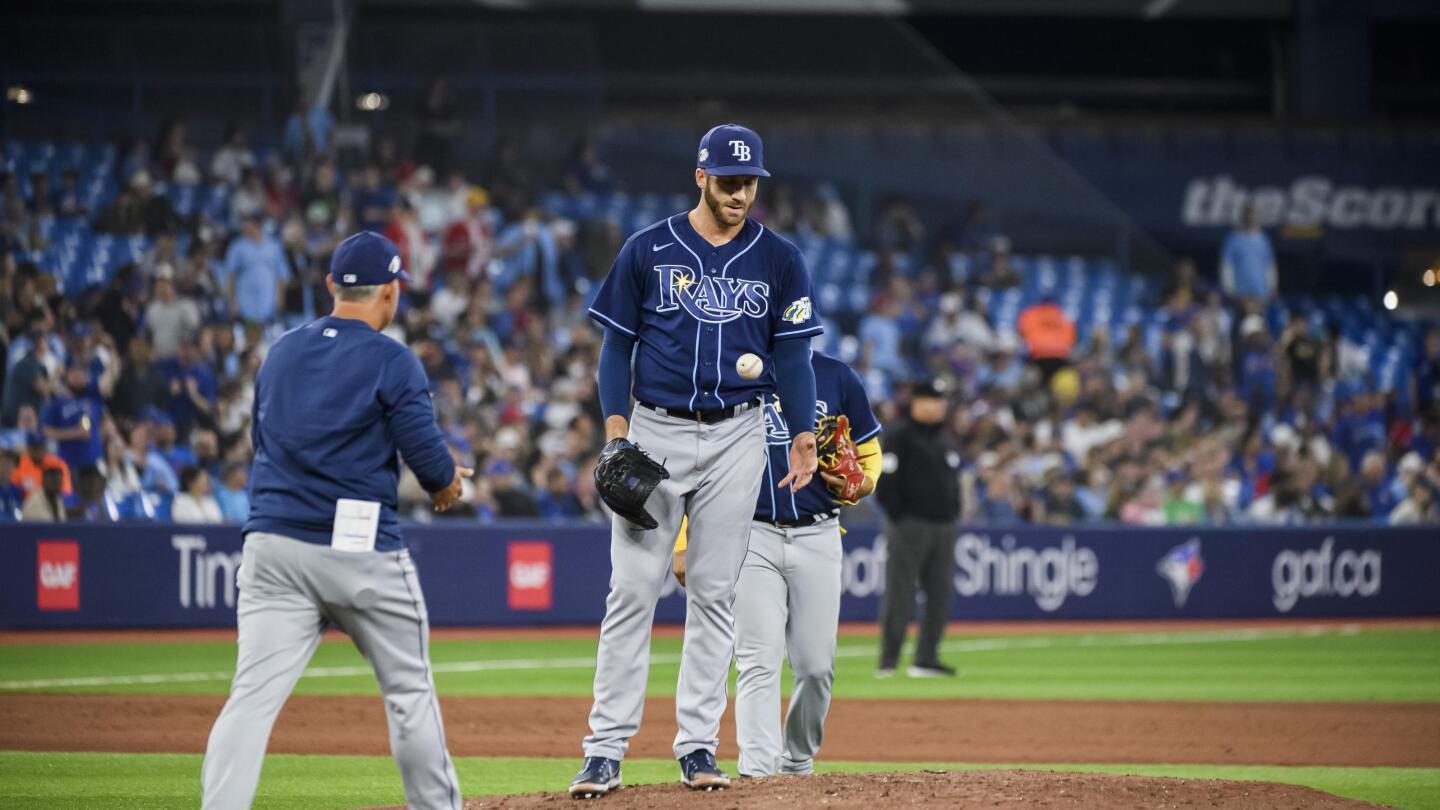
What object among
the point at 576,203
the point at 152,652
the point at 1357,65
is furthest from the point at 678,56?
the point at 152,652

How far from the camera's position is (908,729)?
35.8 feet

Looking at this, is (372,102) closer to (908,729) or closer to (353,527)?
(908,729)

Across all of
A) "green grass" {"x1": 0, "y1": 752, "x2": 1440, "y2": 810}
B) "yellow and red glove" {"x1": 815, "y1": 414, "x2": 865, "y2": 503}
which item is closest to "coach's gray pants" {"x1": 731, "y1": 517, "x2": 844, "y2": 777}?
"yellow and red glove" {"x1": 815, "y1": 414, "x2": 865, "y2": 503}

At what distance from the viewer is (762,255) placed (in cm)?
624

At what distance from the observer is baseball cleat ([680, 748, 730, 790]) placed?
20.2 feet

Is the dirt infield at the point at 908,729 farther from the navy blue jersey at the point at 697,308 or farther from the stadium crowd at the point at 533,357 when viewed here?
the stadium crowd at the point at 533,357

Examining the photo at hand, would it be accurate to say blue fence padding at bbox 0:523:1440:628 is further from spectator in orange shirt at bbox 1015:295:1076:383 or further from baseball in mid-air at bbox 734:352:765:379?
baseball in mid-air at bbox 734:352:765:379

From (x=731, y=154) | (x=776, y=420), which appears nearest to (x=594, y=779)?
(x=776, y=420)

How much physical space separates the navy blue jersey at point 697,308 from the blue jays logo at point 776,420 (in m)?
1.15

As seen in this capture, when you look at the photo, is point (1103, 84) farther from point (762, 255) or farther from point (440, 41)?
point (762, 255)

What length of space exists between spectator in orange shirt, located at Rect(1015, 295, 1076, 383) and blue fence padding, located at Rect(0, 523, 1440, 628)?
3.74m

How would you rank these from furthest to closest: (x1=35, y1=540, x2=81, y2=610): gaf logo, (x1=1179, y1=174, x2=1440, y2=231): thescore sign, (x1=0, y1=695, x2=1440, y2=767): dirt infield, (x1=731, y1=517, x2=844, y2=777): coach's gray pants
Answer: (x1=1179, y1=174, x2=1440, y2=231): thescore sign
(x1=35, y1=540, x2=81, y2=610): gaf logo
(x1=0, y1=695, x2=1440, y2=767): dirt infield
(x1=731, y1=517, x2=844, y2=777): coach's gray pants

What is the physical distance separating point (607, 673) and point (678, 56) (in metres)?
24.7

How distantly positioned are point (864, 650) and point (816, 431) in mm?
9906
